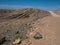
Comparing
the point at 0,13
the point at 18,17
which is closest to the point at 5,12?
the point at 0,13

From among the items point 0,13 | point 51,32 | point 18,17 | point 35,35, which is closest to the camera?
point 35,35

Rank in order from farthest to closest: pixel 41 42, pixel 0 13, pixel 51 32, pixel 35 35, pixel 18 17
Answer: pixel 0 13, pixel 18 17, pixel 51 32, pixel 35 35, pixel 41 42

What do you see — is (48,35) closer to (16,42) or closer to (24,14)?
(16,42)

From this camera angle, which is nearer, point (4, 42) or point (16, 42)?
point (16, 42)

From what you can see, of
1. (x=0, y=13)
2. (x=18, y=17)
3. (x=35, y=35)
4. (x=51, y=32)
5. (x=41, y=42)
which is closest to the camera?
(x=41, y=42)

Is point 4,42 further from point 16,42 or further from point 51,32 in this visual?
point 51,32

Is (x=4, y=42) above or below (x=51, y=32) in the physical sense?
below

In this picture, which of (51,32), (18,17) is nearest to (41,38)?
(51,32)

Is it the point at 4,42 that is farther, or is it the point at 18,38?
the point at 4,42

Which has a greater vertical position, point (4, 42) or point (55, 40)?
point (55, 40)
